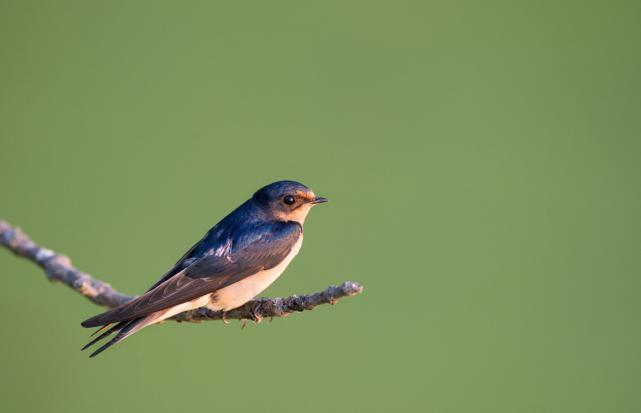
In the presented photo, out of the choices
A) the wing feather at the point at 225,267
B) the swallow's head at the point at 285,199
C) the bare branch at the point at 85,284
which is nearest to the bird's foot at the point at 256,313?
the bare branch at the point at 85,284

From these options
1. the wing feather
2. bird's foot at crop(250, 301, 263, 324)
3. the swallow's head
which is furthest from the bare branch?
the swallow's head

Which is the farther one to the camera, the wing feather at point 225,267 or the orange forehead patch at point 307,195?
the orange forehead patch at point 307,195

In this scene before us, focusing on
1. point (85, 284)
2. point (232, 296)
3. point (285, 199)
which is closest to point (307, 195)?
point (285, 199)

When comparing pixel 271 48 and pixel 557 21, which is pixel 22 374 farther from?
pixel 557 21

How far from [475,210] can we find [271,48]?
1576 mm

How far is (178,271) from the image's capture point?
227 centimetres

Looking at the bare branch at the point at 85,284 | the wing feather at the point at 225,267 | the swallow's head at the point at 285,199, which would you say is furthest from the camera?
the swallow's head at the point at 285,199

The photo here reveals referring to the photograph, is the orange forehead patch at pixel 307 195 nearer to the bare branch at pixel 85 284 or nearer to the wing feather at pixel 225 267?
the wing feather at pixel 225 267

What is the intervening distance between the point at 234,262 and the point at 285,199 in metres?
0.36

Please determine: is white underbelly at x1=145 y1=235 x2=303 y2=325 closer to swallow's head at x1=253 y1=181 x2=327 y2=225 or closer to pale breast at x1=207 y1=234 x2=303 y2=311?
pale breast at x1=207 y1=234 x2=303 y2=311

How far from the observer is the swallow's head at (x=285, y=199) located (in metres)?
2.53

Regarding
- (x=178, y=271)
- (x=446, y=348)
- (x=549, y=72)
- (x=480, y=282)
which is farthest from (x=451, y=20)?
(x=178, y=271)

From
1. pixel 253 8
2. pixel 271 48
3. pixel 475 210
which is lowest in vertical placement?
pixel 475 210

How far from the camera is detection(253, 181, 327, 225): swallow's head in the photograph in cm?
253
